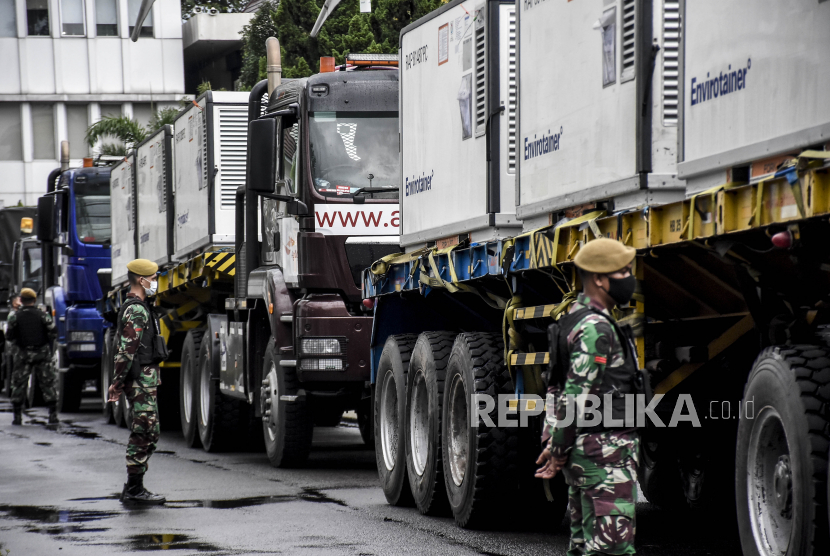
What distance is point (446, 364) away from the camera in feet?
31.0

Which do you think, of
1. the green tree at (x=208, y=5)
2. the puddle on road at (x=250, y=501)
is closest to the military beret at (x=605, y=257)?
the puddle on road at (x=250, y=501)

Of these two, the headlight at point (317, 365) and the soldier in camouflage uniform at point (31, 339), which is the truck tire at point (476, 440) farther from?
the soldier in camouflage uniform at point (31, 339)

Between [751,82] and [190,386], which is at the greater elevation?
[751,82]

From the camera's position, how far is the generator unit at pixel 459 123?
29.9 ft

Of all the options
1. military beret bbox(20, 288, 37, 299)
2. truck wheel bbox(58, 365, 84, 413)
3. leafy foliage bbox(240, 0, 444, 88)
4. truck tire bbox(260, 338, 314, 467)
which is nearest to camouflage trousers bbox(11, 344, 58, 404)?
military beret bbox(20, 288, 37, 299)

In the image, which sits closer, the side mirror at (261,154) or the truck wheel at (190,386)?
the side mirror at (261,154)

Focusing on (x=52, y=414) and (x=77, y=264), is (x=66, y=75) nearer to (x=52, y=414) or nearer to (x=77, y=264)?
(x=77, y=264)

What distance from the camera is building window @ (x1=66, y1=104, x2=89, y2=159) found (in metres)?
50.6

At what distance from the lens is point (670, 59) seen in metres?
6.89

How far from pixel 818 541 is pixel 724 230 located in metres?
1.29

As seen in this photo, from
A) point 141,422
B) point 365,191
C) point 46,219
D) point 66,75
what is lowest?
point 141,422

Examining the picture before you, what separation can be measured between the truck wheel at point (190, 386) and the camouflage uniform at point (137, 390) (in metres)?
5.10

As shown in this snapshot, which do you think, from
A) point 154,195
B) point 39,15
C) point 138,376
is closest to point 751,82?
point 138,376

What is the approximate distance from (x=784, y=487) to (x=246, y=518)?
15.7ft
